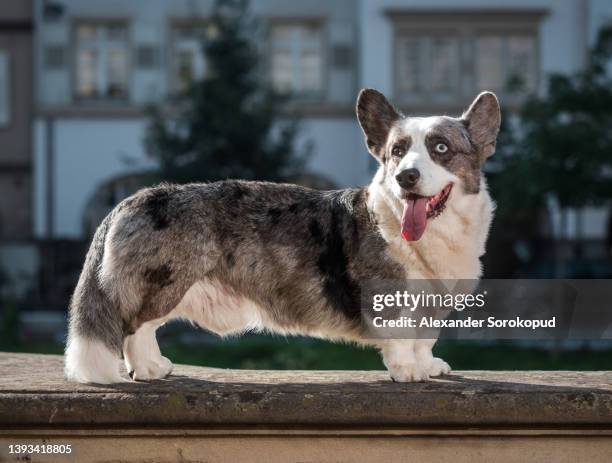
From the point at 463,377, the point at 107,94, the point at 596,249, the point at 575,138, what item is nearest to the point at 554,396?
the point at 463,377

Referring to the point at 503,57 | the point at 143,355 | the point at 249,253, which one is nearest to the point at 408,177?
the point at 249,253

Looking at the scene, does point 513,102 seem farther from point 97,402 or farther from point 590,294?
point 97,402

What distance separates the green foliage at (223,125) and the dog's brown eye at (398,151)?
16.4 metres

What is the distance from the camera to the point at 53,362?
220 inches

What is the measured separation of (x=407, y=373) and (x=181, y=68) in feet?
76.0

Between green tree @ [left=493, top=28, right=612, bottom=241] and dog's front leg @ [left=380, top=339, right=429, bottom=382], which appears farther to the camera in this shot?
green tree @ [left=493, top=28, right=612, bottom=241]

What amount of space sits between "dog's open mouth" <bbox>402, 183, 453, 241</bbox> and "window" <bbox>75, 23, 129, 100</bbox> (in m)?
23.3

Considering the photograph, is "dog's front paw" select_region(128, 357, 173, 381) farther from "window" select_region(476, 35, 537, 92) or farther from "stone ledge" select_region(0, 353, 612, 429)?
"window" select_region(476, 35, 537, 92)

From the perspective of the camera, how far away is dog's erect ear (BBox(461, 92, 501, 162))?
475cm

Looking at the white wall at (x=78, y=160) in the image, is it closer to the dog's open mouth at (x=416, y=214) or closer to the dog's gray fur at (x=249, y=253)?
the dog's gray fur at (x=249, y=253)

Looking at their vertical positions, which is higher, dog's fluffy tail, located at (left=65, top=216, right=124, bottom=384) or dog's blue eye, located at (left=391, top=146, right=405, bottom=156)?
dog's blue eye, located at (left=391, top=146, right=405, bottom=156)

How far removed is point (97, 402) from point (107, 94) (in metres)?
23.7

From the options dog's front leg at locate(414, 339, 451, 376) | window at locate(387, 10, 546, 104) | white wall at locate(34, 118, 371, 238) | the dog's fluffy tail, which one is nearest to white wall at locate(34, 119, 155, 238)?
white wall at locate(34, 118, 371, 238)

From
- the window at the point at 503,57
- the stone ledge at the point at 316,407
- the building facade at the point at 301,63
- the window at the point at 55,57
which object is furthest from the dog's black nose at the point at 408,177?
the window at the point at 55,57
